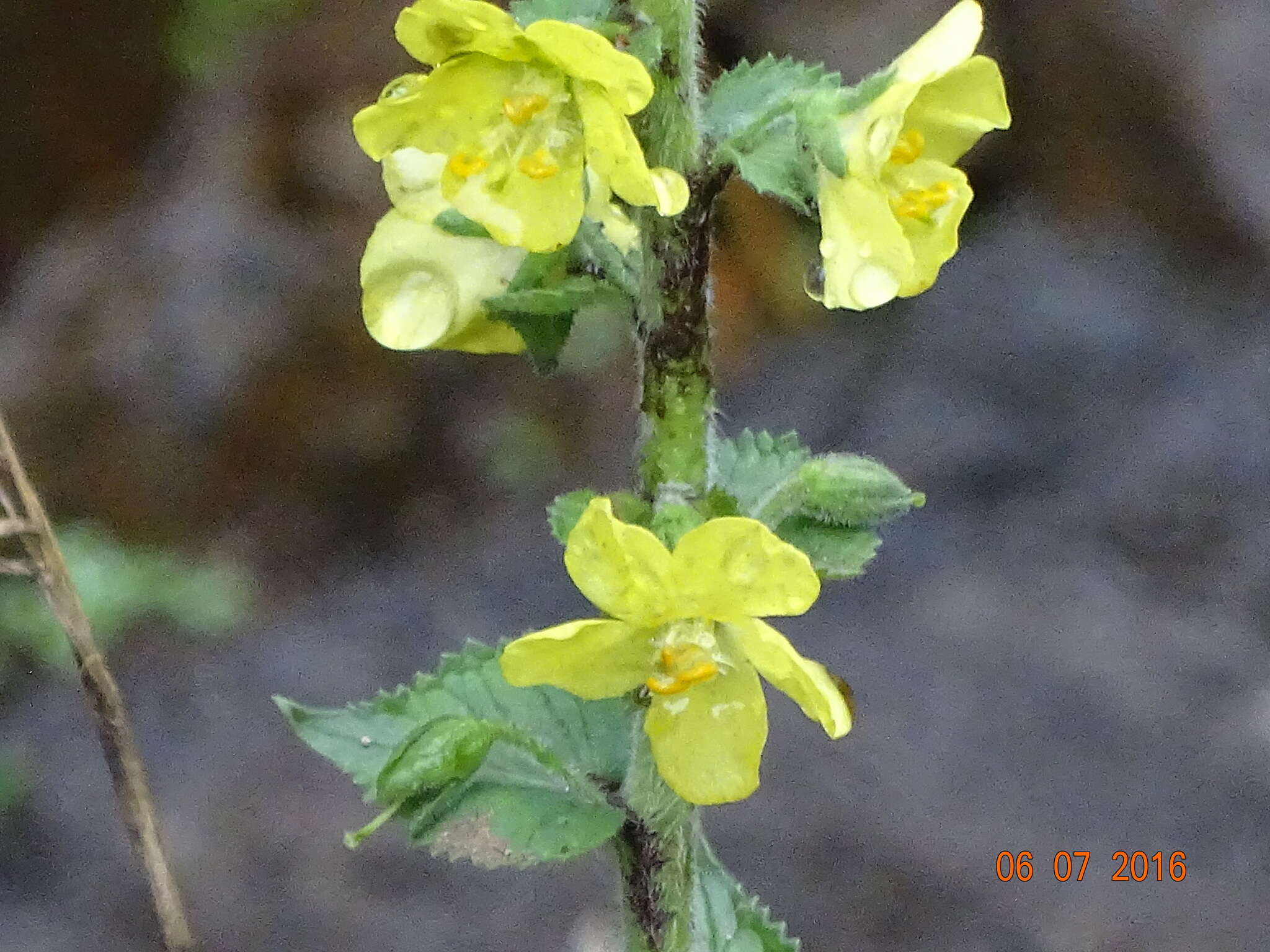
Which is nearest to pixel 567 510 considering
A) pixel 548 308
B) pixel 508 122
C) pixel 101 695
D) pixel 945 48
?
pixel 548 308

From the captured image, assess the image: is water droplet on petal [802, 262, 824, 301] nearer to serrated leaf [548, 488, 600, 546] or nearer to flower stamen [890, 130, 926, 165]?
flower stamen [890, 130, 926, 165]

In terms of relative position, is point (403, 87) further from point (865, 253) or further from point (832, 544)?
point (832, 544)

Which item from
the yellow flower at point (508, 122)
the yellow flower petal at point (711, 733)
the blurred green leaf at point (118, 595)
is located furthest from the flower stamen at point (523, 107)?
the blurred green leaf at point (118, 595)

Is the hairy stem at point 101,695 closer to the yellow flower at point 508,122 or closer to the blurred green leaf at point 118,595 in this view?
the yellow flower at point 508,122

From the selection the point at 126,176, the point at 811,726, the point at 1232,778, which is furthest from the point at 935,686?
the point at 126,176

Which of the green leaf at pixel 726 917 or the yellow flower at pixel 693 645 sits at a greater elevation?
the yellow flower at pixel 693 645
